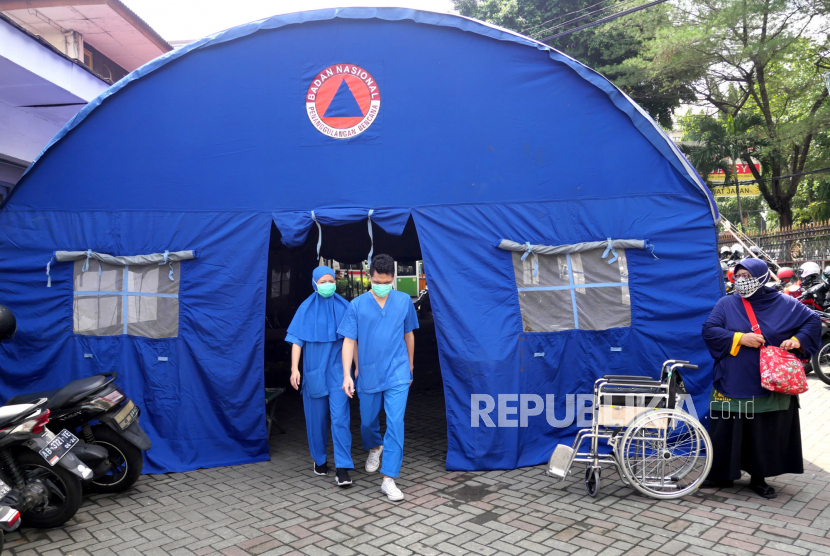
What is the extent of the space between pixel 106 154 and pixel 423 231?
3.15m

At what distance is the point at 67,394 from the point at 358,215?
8.88 ft

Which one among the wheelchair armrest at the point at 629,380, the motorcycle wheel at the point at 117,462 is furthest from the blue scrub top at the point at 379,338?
the motorcycle wheel at the point at 117,462

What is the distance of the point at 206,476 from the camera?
17.2ft

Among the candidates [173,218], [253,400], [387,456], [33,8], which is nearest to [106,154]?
[173,218]

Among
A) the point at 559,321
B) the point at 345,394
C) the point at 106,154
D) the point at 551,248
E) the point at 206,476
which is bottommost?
the point at 206,476

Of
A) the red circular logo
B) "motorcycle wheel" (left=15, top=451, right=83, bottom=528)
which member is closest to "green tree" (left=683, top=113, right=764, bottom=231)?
the red circular logo

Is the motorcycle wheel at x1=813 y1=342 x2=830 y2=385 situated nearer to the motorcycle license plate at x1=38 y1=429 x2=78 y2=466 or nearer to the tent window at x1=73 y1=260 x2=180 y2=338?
the tent window at x1=73 y1=260 x2=180 y2=338

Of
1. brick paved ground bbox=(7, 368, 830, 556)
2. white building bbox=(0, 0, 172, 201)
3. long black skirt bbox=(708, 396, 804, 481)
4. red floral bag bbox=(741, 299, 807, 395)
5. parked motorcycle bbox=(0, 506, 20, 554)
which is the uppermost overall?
white building bbox=(0, 0, 172, 201)

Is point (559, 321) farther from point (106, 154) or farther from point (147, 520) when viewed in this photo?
point (106, 154)

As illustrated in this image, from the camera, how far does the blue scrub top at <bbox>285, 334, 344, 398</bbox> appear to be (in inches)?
196

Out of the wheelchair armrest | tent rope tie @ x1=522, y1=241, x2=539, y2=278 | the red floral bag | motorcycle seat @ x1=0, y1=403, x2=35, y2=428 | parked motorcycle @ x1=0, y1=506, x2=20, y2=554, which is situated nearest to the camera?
parked motorcycle @ x1=0, y1=506, x2=20, y2=554

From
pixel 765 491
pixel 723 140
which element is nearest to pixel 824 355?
pixel 765 491

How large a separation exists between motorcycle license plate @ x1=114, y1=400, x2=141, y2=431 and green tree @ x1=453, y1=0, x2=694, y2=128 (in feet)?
54.1

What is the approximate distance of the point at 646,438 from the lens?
167 inches
